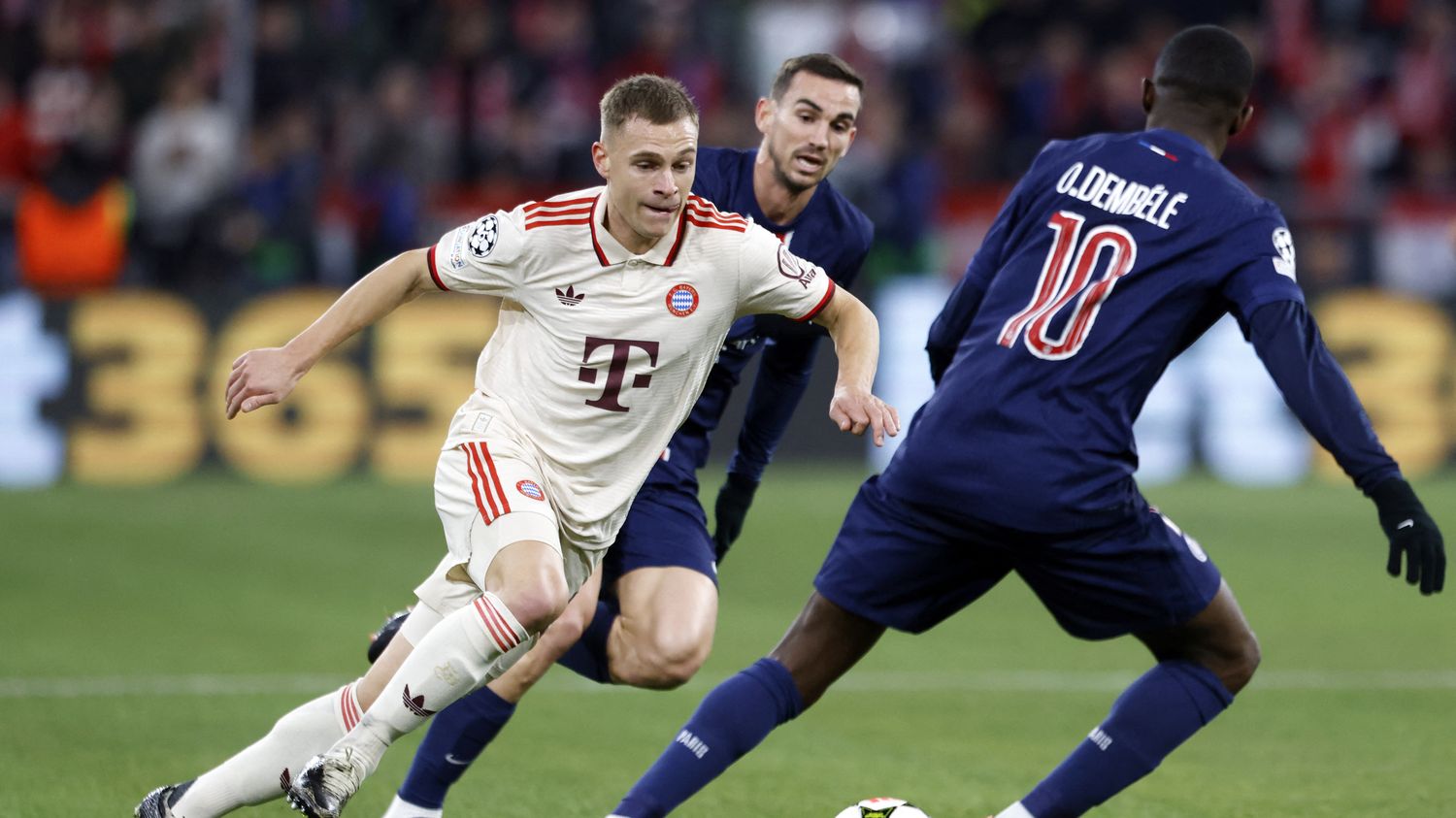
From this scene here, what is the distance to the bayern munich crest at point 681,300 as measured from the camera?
5.05 metres

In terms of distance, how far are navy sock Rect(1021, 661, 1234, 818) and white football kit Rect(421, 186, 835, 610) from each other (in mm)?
1333

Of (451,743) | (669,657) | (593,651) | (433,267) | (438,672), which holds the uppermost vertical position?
(433,267)

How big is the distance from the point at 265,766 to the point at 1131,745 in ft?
6.92

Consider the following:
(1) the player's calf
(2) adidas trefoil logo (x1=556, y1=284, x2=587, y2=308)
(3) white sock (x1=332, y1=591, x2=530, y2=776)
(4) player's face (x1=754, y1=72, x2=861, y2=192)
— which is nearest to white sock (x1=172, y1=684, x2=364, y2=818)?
(3) white sock (x1=332, y1=591, x2=530, y2=776)

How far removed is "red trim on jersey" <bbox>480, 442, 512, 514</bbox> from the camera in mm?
4859

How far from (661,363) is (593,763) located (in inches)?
77.9

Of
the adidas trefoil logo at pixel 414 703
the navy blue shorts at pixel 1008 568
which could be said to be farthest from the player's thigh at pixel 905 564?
the adidas trefoil logo at pixel 414 703

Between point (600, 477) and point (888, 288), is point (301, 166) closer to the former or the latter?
point (888, 288)

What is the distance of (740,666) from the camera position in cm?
832

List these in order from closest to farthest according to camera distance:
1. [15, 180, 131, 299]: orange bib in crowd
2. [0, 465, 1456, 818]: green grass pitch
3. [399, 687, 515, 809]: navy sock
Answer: [399, 687, 515, 809]: navy sock
[0, 465, 1456, 818]: green grass pitch
[15, 180, 131, 299]: orange bib in crowd

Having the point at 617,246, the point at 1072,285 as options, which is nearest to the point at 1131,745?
the point at 1072,285

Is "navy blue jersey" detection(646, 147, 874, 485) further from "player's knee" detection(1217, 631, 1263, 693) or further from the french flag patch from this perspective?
"player's knee" detection(1217, 631, 1263, 693)

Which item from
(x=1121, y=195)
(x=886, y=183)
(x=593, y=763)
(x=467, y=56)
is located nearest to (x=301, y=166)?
(x=467, y=56)

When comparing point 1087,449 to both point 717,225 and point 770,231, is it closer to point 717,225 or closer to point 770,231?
point 717,225
